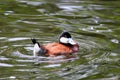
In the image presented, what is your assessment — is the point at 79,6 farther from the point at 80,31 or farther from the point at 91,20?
the point at 80,31

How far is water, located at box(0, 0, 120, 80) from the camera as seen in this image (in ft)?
33.7

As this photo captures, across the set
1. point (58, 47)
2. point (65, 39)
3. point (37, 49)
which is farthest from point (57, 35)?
point (37, 49)

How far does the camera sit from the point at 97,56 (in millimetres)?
11398

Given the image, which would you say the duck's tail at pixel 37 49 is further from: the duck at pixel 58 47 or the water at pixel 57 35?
the water at pixel 57 35

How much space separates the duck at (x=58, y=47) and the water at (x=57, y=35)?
0.20 meters

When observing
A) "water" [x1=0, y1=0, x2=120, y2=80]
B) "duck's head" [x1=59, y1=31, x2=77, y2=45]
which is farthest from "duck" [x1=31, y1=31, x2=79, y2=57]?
"water" [x1=0, y1=0, x2=120, y2=80]

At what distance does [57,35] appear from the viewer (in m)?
13.6

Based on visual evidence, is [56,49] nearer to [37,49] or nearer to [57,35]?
[37,49]

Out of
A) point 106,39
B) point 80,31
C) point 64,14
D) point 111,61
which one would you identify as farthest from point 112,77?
point 64,14

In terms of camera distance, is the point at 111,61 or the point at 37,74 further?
the point at 111,61

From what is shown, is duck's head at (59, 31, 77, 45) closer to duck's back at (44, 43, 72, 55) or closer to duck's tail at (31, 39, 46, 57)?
duck's back at (44, 43, 72, 55)

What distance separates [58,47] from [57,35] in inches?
75.3

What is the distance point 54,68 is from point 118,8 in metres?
6.68

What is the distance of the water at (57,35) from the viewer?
10281mm
